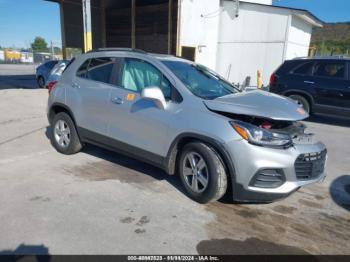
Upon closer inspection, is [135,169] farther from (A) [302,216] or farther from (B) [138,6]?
(B) [138,6]

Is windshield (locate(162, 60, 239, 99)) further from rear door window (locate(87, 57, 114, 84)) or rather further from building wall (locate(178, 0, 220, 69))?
building wall (locate(178, 0, 220, 69))

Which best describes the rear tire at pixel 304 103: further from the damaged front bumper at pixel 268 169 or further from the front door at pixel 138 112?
the front door at pixel 138 112

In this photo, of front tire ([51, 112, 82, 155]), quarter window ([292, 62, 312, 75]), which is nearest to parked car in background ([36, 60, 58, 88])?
front tire ([51, 112, 82, 155])

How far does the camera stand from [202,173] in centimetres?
359

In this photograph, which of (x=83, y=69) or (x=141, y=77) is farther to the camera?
(x=83, y=69)

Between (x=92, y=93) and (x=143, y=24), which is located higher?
(x=143, y=24)

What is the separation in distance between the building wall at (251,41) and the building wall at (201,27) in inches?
21.3

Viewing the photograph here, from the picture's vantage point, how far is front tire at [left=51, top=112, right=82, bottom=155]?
5133 millimetres

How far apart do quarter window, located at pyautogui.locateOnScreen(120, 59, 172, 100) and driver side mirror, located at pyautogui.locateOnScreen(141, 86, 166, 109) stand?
13 cm

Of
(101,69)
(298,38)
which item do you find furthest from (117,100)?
(298,38)

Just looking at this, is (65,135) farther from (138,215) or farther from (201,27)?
→ (201,27)

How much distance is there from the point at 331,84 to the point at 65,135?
7.00 m

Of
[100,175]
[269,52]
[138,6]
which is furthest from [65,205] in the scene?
[138,6]

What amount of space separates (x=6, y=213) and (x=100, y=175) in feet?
4.62
